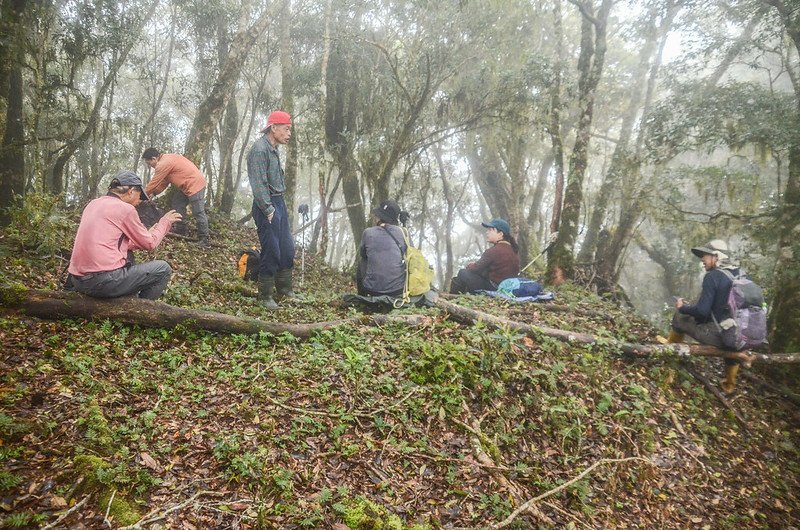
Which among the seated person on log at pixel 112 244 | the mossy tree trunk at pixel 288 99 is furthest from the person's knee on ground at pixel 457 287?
the seated person on log at pixel 112 244

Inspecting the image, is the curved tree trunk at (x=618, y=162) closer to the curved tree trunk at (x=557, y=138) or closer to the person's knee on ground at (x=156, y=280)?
the curved tree trunk at (x=557, y=138)

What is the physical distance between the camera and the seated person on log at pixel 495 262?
9.45m

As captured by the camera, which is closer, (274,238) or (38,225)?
(38,225)

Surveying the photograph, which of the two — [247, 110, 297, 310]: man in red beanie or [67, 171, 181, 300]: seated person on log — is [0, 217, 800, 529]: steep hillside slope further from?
A: [247, 110, 297, 310]: man in red beanie

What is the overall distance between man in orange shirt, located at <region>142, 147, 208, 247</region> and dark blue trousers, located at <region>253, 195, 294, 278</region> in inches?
124

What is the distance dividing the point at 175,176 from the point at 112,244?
4.82 m

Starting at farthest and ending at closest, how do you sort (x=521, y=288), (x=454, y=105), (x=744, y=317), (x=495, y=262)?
(x=454, y=105), (x=495, y=262), (x=521, y=288), (x=744, y=317)

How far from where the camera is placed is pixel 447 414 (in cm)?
444

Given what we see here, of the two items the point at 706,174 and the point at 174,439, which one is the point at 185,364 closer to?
the point at 174,439

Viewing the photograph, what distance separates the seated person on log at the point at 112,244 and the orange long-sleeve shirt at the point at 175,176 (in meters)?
4.34

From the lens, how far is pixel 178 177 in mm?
9094

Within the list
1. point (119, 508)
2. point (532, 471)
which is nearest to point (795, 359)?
point (532, 471)

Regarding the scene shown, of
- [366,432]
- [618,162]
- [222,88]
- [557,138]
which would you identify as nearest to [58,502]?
[366,432]

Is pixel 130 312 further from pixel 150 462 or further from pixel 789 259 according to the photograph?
pixel 789 259
